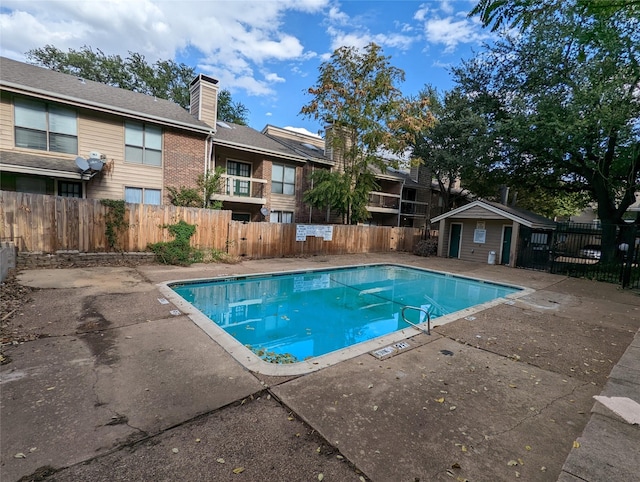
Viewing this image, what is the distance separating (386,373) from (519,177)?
62.4 feet

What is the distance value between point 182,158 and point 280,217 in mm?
6094

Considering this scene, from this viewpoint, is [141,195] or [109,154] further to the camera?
[141,195]

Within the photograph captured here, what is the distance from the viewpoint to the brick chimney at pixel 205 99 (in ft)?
51.1

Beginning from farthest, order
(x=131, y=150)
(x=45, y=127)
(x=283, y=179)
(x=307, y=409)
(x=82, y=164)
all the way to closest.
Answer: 1. (x=283, y=179)
2. (x=131, y=150)
3. (x=45, y=127)
4. (x=82, y=164)
5. (x=307, y=409)

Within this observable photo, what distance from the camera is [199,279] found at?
360 inches

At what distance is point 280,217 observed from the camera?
18.1 metres

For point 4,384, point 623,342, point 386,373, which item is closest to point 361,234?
point 623,342

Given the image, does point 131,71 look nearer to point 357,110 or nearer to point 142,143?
point 142,143

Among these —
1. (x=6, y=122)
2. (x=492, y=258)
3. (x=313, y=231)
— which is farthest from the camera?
(x=492, y=258)

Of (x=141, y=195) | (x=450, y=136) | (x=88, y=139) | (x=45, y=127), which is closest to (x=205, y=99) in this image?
(x=88, y=139)

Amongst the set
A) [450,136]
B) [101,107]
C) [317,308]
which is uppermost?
[450,136]

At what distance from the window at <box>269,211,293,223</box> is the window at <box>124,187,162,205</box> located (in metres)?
5.89

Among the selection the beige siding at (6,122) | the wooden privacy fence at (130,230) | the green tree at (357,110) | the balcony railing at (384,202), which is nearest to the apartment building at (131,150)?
the beige siding at (6,122)

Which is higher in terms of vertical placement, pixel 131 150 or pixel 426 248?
pixel 131 150
